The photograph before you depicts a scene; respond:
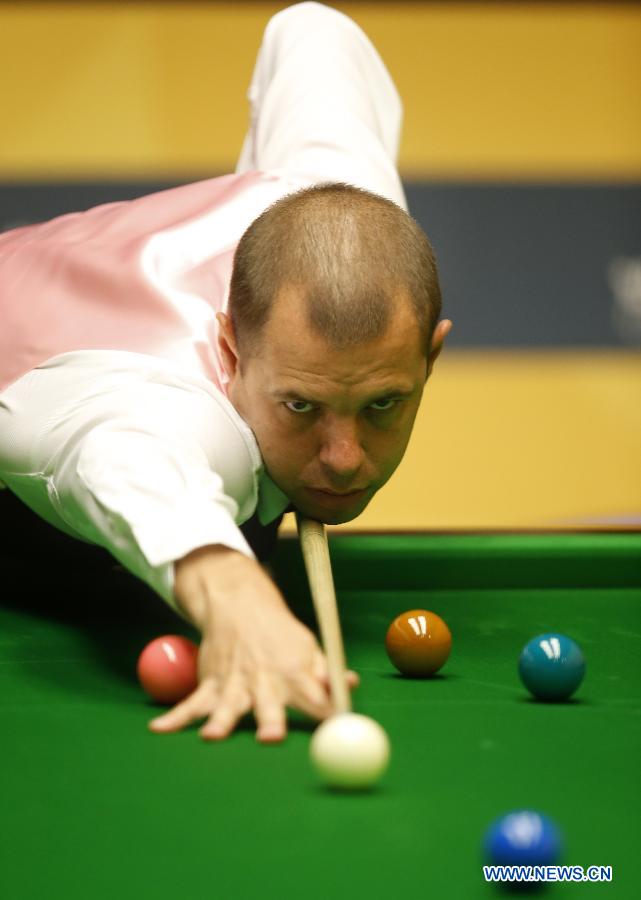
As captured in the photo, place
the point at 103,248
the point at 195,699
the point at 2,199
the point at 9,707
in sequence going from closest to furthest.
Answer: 1. the point at 195,699
2. the point at 9,707
3. the point at 103,248
4. the point at 2,199

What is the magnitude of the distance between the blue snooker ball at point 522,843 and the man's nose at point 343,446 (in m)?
1.03

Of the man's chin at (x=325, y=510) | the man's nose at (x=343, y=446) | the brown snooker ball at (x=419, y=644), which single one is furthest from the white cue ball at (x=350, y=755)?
the man's chin at (x=325, y=510)

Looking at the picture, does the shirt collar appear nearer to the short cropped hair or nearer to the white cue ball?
the short cropped hair

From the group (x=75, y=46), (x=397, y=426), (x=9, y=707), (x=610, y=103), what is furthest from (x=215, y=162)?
(x=9, y=707)

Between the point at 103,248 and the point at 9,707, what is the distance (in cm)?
129

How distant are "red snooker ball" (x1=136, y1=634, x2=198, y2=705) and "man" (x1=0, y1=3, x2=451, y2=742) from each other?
8 cm

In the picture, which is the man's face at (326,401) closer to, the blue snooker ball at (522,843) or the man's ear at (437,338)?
the man's ear at (437,338)

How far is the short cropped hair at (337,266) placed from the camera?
2088 mm

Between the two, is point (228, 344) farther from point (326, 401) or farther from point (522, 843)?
point (522, 843)

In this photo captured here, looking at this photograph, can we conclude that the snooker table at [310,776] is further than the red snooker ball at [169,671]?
No

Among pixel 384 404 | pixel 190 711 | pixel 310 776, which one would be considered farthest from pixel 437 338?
pixel 310 776

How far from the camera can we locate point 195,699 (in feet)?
5.57

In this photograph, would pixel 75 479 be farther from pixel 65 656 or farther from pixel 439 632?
pixel 439 632

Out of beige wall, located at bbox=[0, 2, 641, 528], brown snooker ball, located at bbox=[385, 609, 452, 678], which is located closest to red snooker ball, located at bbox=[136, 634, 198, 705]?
Result: brown snooker ball, located at bbox=[385, 609, 452, 678]
